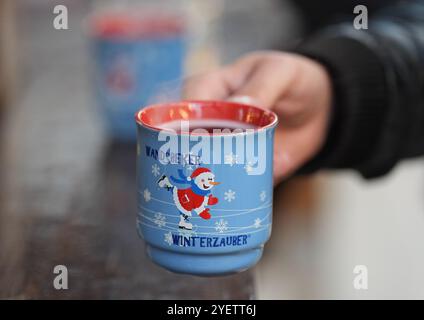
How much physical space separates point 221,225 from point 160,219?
7cm

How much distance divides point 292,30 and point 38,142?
1156 mm

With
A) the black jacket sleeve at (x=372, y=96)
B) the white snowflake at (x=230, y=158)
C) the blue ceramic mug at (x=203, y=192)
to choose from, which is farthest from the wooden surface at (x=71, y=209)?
the black jacket sleeve at (x=372, y=96)

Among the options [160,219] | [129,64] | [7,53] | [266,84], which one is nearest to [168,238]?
[160,219]

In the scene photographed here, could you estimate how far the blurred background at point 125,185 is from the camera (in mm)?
1114

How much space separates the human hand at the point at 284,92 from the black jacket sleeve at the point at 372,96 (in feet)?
0.10

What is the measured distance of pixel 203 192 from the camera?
2.80 ft

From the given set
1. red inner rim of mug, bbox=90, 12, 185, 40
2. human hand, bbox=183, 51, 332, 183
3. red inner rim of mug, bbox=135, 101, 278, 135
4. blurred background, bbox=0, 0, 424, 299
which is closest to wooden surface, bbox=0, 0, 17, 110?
blurred background, bbox=0, 0, 424, 299

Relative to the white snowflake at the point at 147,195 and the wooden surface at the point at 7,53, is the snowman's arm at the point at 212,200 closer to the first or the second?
the white snowflake at the point at 147,195

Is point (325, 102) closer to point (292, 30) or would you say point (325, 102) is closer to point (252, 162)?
point (252, 162)

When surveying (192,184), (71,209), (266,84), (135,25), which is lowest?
(71,209)

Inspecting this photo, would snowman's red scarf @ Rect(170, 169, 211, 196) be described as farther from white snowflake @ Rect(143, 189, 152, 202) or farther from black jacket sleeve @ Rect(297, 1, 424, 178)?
black jacket sleeve @ Rect(297, 1, 424, 178)

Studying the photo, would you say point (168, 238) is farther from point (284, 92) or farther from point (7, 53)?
point (7, 53)
